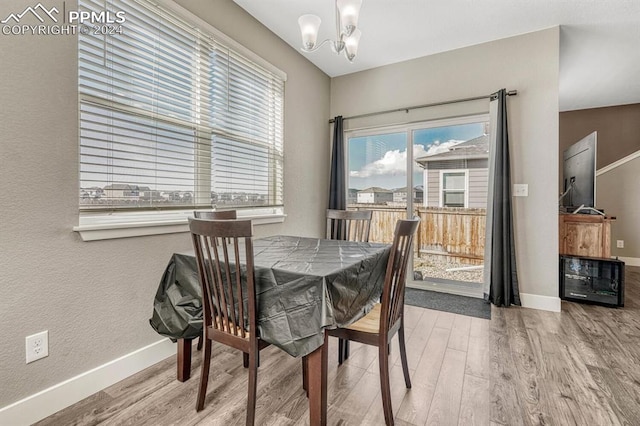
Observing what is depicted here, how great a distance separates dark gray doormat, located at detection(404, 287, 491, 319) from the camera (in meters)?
2.98

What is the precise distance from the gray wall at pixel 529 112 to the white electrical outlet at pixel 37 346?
3.78m

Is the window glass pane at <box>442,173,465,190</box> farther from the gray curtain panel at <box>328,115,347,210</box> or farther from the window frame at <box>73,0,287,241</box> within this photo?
the window frame at <box>73,0,287,241</box>

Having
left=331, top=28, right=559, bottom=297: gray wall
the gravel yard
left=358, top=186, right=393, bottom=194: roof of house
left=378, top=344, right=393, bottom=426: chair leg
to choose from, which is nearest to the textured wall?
left=331, top=28, right=559, bottom=297: gray wall

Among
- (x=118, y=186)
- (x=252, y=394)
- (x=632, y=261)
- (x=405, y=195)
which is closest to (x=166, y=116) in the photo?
(x=118, y=186)

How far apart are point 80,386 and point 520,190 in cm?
382

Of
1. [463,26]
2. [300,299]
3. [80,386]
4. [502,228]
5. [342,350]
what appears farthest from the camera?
[502,228]

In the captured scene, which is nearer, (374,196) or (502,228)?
(502,228)

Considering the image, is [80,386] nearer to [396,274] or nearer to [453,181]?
[396,274]

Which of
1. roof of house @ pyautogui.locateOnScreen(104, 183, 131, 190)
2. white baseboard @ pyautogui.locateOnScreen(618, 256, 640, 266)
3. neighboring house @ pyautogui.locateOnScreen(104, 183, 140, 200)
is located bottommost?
white baseboard @ pyautogui.locateOnScreen(618, 256, 640, 266)

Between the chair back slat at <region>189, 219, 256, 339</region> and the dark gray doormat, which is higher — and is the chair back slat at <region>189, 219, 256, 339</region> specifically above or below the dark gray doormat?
above

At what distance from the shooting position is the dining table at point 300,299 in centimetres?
128

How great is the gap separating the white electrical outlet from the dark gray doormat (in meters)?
2.82

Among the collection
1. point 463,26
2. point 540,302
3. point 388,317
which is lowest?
point 540,302

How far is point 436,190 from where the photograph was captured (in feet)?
11.9
